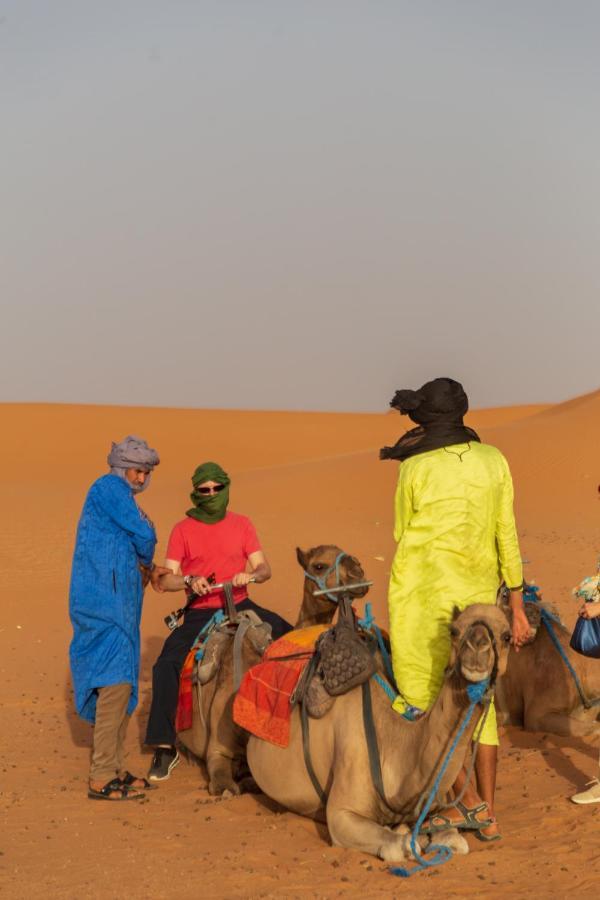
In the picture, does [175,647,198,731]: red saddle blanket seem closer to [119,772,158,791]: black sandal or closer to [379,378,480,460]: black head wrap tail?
[119,772,158,791]: black sandal

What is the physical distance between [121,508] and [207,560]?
1093 mm

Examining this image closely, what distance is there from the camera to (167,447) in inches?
2462

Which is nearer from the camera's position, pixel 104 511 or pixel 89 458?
pixel 104 511

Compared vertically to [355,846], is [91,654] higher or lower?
higher

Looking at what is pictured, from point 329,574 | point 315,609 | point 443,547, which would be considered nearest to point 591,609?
point 443,547

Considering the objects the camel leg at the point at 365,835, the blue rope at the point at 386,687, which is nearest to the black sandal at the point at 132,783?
the camel leg at the point at 365,835

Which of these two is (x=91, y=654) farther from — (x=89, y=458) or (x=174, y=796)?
(x=89, y=458)

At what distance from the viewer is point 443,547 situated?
661 cm

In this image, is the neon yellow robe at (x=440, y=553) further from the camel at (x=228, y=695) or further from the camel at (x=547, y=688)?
the camel at (x=547, y=688)

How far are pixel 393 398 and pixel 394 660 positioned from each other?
54.4 inches

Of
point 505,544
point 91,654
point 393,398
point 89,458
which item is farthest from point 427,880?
point 89,458

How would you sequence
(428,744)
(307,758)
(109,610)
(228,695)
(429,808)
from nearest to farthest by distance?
1. (428,744)
2. (429,808)
3. (307,758)
4. (109,610)
5. (228,695)

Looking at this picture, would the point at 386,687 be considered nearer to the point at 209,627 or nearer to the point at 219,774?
the point at 219,774

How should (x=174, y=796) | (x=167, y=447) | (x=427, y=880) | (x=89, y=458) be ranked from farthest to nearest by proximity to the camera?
(x=167, y=447)
(x=89, y=458)
(x=174, y=796)
(x=427, y=880)
